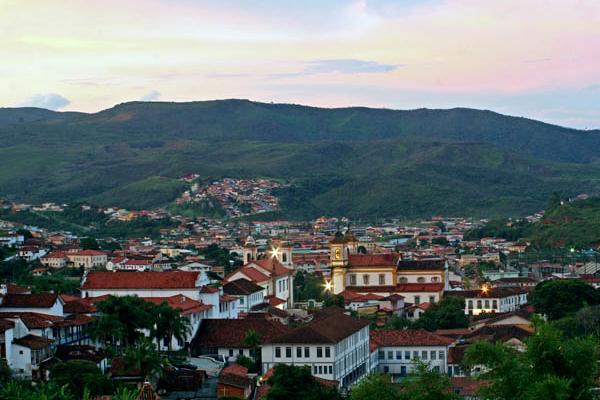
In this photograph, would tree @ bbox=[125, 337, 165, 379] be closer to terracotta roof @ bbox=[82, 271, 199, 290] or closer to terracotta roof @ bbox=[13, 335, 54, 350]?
terracotta roof @ bbox=[13, 335, 54, 350]

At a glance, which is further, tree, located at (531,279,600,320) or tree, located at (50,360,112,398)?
tree, located at (531,279,600,320)

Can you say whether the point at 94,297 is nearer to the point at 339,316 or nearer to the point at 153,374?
the point at 339,316

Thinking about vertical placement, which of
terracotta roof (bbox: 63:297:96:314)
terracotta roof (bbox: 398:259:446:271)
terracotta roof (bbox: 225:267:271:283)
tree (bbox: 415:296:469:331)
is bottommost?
tree (bbox: 415:296:469:331)

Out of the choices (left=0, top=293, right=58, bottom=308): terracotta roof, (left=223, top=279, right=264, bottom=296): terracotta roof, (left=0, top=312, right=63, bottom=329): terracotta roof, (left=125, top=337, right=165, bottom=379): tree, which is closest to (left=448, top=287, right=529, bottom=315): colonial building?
(left=223, top=279, right=264, bottom=296): terracotta roof

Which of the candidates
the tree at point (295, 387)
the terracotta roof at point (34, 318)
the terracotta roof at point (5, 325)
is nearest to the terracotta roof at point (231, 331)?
the terracotta roof at point (34, 318)

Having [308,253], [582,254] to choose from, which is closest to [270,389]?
[582,254]

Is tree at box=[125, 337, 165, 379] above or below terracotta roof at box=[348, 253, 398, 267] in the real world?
below

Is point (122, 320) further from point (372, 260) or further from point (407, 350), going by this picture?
point (372, 260)

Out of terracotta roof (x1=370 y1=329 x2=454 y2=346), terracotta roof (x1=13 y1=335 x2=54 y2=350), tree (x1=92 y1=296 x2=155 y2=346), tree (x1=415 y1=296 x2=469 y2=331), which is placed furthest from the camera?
tree (x1=415 y1=296 x2=469 y2=331)
